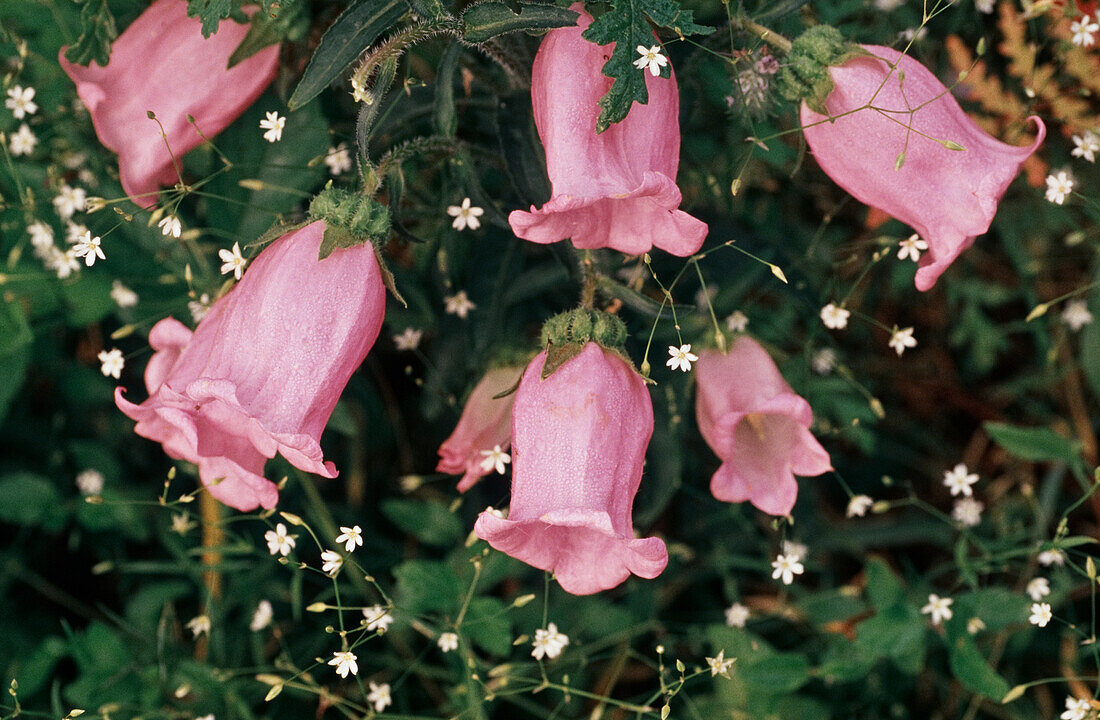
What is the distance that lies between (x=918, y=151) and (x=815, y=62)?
6.0 inches

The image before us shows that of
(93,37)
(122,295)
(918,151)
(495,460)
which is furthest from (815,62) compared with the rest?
(122,295)

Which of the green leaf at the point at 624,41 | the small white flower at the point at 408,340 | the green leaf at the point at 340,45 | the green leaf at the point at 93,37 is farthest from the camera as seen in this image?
the small white flower at the point at 408,340

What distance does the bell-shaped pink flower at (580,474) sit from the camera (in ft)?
3.26

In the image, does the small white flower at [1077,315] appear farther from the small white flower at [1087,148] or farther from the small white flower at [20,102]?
the small white flower at [20,102]

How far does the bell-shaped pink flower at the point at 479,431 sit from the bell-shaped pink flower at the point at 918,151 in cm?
52

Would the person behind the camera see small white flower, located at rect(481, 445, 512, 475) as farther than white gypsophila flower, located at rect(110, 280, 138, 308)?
No

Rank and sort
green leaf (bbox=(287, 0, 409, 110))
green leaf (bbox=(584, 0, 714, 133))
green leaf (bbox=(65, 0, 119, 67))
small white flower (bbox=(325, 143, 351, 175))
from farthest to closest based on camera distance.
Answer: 1. small white flower (bbox=(325, 143, 351, 175))
2. green leaf (bbox=(65, 0, 119, 67))
3. green leaf (bbox=(287, 0, 409, 110))
4. green leaf (bbox=(584, 0, 714, 133))

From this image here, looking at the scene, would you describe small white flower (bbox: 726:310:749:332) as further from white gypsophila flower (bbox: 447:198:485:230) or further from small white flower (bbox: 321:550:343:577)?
small white flower (bbox: 321:550:343:577)

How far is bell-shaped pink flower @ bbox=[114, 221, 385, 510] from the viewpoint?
978 mm

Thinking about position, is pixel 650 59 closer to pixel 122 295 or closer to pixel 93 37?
pixel 93 37

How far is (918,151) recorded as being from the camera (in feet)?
3.53

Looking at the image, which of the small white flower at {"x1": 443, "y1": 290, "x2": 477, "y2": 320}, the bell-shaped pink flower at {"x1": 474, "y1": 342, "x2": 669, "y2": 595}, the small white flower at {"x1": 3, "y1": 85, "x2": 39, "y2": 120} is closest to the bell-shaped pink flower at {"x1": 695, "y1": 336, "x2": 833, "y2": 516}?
the bell-shaped pink flower at {"x1": 474, "y1": 342, "x2": 669, "y2": 595}

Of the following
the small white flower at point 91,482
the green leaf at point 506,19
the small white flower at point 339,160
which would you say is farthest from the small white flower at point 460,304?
the small white flower at point 91,482

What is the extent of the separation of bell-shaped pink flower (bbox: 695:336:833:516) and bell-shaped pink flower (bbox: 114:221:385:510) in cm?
49
